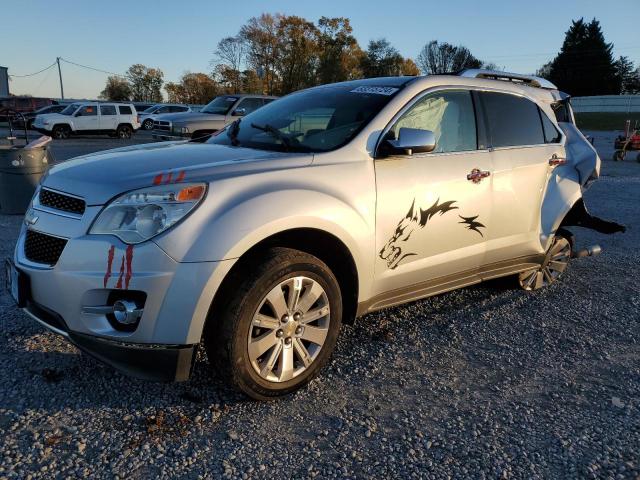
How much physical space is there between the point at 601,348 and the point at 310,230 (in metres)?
2.34

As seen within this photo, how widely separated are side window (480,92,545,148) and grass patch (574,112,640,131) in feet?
151

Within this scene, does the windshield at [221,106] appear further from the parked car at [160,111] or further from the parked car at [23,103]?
the parked car at [23,103]

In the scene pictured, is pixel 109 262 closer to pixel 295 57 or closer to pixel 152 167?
pixel 152 167

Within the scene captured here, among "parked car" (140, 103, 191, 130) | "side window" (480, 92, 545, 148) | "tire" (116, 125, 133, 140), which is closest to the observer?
"side window" (480, 92, 545, 148)

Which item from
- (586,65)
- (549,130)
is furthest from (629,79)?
(549,130)

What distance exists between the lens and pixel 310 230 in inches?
114

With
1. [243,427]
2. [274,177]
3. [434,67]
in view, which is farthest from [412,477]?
[434,67]

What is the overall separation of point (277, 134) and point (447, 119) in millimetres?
1216

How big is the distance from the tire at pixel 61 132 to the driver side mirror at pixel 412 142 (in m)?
24.6

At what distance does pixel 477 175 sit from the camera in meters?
3.71

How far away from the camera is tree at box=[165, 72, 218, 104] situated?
236ft

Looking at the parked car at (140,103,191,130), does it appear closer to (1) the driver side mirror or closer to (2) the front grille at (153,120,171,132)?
(2) the front grille at (153,120,171,132)

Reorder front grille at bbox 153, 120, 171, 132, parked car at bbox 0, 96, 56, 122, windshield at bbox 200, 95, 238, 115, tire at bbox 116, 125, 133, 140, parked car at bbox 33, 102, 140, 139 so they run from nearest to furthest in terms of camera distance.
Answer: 1. front grille at bbox 153, 120, 171, 132
2. windshield at bbox 200, 95, 238, 115
3. parked car at bbox 33, 102, 140, 139
4. tire at bbox 116, 125, 133, 140
5. parked car at bbox 0, 96, 56, 122

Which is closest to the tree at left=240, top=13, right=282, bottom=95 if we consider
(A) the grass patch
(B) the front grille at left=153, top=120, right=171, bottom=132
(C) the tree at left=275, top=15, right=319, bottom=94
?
(C) the tree at left=275, top=15, right=319, bottom=94
